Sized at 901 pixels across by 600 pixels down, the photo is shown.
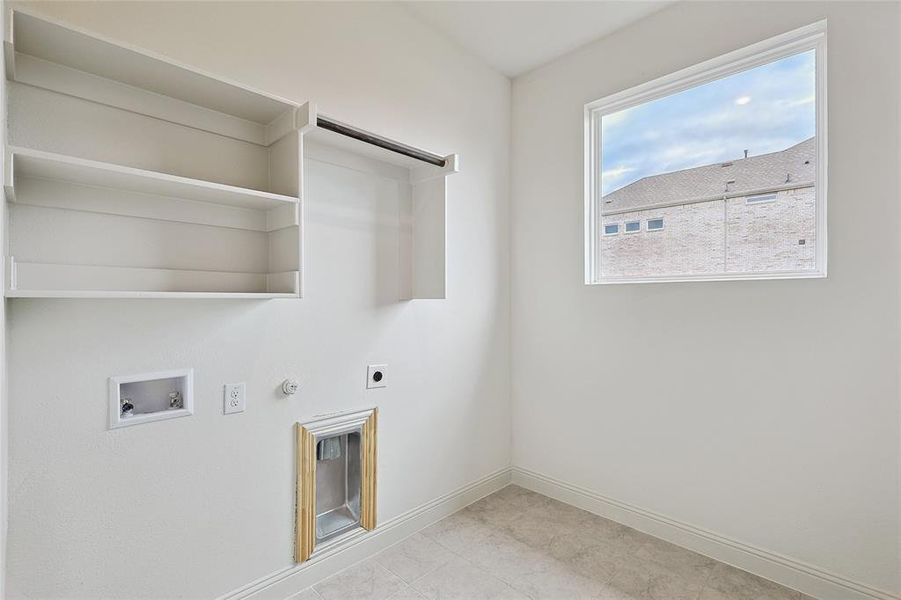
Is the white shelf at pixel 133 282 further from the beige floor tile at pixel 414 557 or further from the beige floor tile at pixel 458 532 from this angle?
the beige floor tile at pixel 458 532

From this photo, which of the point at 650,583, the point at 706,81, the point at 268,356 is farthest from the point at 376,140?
the point at 650,583

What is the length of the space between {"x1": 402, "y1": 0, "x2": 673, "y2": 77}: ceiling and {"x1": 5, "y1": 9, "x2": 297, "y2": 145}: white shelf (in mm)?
1153

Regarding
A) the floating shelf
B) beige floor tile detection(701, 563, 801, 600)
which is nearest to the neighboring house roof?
the floating shelf

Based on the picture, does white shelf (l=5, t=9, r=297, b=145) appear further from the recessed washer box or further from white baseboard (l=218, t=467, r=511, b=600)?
white baseboard (l=218, t=467, r=511, b=600)

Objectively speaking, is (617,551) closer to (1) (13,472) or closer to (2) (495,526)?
(2) (495,526)

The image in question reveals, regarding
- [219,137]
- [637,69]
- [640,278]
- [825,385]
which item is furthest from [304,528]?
[637,69]

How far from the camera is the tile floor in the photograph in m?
1.94

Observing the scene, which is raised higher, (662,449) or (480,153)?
(480,153)

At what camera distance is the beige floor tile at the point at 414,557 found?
2090 mm

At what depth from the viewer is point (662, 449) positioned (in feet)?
7.88

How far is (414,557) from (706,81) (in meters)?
2.77

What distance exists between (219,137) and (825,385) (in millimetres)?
2634

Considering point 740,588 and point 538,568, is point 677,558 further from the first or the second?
point 538,568

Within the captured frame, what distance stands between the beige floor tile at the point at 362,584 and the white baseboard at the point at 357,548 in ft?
0.13
